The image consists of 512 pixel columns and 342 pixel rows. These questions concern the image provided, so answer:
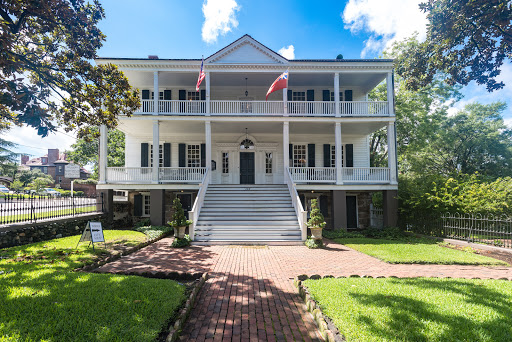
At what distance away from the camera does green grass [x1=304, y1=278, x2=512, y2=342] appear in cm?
324

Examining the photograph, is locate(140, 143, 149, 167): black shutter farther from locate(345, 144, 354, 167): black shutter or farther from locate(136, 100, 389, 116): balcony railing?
locate(345, 144, 354, 167): black shutter

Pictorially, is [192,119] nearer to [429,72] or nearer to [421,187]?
[429,72]

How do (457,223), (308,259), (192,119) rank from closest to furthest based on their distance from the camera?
(308,259)
(457,223)
(192,119)

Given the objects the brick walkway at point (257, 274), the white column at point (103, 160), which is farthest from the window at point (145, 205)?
the brick walkway at point (257, 274)

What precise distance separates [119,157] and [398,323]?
3048 cm

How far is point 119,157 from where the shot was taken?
2827cm

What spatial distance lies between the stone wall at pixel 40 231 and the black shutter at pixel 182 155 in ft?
19.2

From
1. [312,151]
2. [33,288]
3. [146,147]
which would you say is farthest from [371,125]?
[33,288]

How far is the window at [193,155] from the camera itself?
16.4 metres

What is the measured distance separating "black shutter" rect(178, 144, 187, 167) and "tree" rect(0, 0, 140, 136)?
A: 5.50m

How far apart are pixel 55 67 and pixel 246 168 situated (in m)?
10.4

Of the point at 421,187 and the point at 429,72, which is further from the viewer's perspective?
the point at 421,187

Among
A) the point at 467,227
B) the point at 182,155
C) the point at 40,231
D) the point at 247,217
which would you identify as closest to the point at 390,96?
the point at 467,227

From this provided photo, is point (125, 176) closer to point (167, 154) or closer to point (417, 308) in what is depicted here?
point (167, 154)
